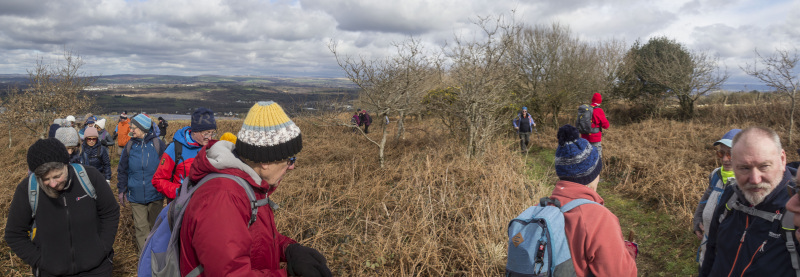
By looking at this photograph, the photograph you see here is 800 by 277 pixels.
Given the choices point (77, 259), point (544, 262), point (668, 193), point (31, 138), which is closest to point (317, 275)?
point (544, 262)

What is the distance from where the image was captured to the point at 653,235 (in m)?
5.05

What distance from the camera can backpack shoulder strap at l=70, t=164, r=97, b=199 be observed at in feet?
8.06

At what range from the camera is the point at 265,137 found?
→ 157cm

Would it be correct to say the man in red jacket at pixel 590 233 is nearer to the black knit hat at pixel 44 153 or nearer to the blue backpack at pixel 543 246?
the blue backpack at pixel 543 246

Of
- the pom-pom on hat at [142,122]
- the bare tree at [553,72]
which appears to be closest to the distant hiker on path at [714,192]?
the pom-pom on hat at [142,122]

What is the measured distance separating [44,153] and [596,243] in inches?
119

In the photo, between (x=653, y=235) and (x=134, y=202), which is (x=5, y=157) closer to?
(x=134, y=202)

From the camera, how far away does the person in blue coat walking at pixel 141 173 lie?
3881 millimetres

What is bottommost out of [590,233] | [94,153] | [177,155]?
[94,153]

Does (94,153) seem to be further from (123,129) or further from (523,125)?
(523,125)

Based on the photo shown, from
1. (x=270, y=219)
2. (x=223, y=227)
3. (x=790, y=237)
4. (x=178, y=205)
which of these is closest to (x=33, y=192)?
(x=178, y=205)

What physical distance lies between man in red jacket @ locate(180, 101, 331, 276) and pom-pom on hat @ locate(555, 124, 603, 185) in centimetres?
127

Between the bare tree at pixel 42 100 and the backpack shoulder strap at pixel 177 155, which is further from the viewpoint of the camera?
the bare tree at pixel 42 100

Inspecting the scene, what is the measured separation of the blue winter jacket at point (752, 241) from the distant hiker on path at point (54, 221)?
3.72 m
